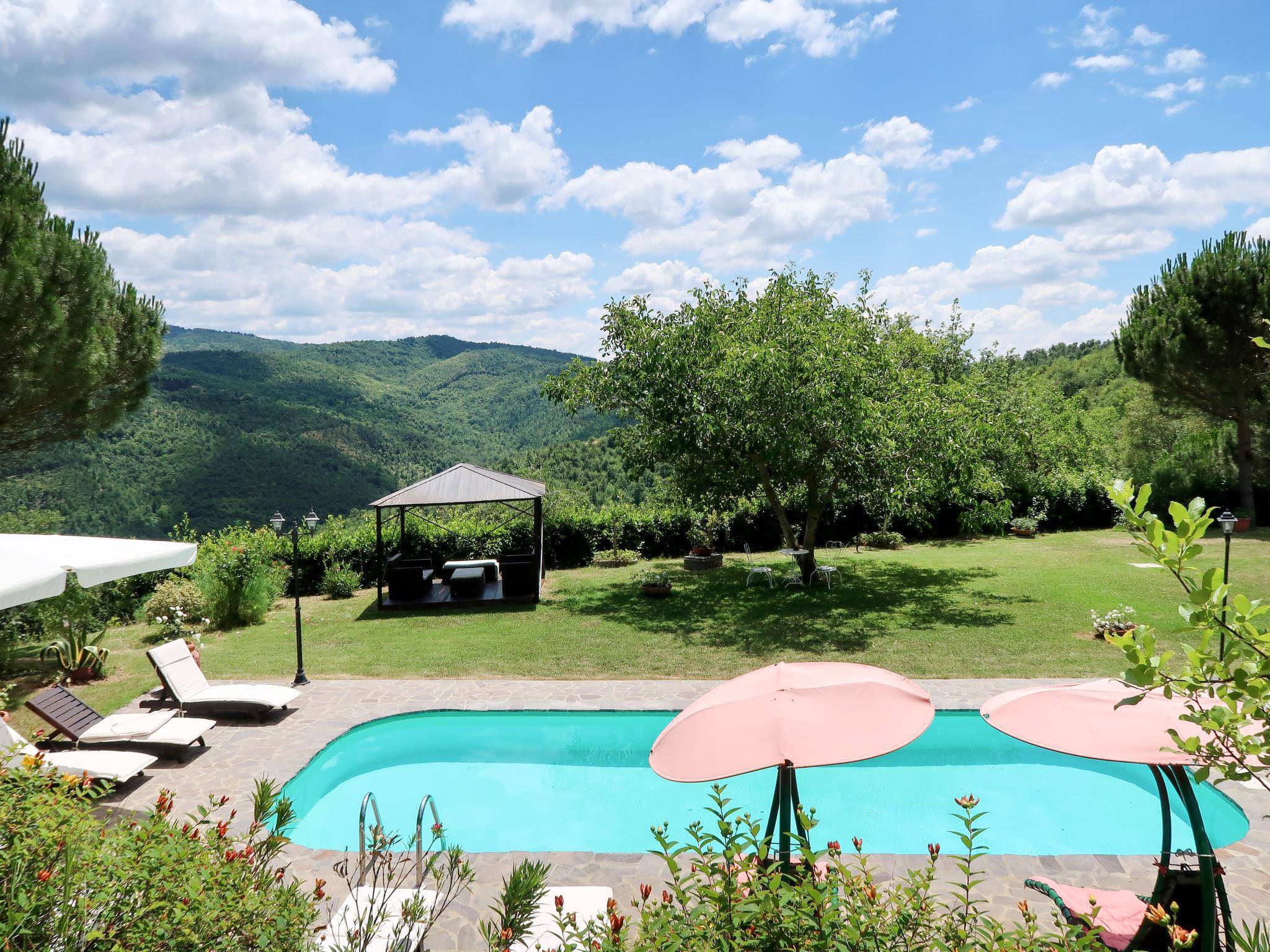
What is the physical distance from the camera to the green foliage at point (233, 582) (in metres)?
13.6

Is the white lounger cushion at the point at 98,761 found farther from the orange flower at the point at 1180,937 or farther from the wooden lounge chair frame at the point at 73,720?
the orange flower at the point at 1180,937

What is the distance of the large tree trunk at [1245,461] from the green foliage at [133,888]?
26.7 meters

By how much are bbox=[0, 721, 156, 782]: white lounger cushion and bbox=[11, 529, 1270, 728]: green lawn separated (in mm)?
2606

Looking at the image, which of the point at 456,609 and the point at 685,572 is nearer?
the point at 456,609

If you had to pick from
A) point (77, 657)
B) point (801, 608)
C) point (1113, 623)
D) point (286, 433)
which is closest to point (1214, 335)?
point (1113, 623)

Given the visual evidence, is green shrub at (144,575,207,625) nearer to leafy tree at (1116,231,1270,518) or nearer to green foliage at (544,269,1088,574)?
green foliage at (544,269,1088,574)

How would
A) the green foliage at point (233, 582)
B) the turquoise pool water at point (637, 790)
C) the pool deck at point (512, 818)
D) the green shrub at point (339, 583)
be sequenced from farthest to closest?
the green shrub at point (339, 583)
the green foliage at point (233, 582)
the turquoise pool water at point (637, 790)
the pool deck at point (512, 818)

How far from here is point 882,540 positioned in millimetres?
21828

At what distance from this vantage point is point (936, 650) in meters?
10.9

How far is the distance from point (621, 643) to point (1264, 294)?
20.4 meters

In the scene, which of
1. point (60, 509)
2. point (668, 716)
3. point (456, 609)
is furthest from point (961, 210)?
point (60, 509)

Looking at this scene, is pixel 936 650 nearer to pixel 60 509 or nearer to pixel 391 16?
pixel 391 16

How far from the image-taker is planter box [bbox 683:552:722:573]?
18.5m

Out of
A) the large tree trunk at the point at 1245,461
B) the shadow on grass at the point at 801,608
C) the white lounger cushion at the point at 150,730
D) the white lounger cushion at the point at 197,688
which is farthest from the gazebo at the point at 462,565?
the large tree trunk at the point at 1245,461
